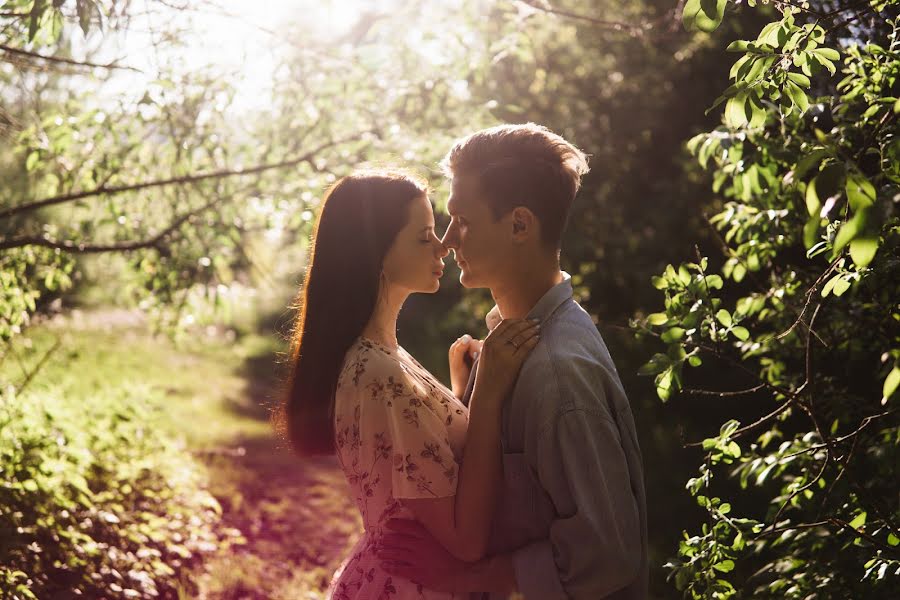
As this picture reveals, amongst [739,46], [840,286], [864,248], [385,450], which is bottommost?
[385,450]

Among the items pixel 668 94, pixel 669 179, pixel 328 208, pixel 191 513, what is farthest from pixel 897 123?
pixel 668 94

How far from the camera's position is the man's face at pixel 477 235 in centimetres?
259

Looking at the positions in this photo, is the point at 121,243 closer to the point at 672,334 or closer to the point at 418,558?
the point at 418,558

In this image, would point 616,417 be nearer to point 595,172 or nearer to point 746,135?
point 746,135

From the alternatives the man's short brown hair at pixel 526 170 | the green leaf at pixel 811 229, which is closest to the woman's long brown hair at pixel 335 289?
the man's short brown hair at pixel 526 170

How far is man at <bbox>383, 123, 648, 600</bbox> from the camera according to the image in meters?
2.10

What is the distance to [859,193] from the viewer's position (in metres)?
1.39

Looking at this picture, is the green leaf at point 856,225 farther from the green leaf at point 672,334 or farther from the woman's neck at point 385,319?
the woman's neck at point 385,319

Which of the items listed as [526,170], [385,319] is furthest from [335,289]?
[526,170]

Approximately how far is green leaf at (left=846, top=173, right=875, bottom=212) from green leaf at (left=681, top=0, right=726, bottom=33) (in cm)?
61

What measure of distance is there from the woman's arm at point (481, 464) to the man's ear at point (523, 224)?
14.4 inches

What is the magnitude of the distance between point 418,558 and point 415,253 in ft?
3.44

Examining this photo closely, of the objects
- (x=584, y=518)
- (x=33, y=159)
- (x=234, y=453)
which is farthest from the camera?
(x=234, y=453)

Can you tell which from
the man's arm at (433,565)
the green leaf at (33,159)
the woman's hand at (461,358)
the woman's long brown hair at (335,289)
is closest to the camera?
the man's arm at (433,565)
